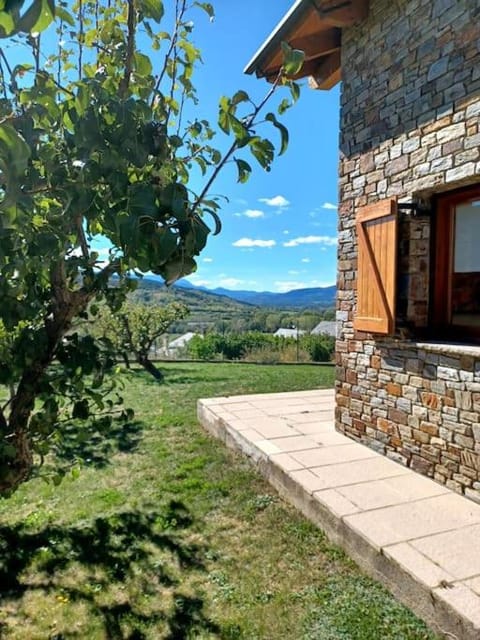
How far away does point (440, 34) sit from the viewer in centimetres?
343

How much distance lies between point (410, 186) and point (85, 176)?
328 centimetres

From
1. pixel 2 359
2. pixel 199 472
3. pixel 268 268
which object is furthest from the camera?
pixel 268 268

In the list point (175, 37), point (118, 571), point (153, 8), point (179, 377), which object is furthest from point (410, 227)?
point (179, 377)

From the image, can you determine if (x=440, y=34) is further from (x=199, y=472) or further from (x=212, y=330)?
(x=212, y=330)

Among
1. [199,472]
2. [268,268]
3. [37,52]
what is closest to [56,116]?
[37,52]

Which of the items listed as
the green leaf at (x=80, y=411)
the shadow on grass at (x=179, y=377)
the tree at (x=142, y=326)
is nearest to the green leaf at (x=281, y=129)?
the green leaf at (x=80, y=411)

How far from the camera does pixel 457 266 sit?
3645 mm

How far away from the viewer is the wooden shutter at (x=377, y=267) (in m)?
3.79

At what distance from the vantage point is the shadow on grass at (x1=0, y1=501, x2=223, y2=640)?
2.34 metres

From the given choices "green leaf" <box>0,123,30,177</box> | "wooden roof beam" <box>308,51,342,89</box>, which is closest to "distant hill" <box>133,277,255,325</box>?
"wooden roof beam" <box>308,51,342,89</box>

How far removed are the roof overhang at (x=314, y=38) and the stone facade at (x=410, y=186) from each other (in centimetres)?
22

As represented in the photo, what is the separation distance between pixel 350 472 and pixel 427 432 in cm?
70

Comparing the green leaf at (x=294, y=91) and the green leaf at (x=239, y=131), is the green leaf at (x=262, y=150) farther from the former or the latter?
the green leaf at (x=294, y=91)

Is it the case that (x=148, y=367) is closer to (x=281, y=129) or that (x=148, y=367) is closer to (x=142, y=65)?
(x=142, y=65)
